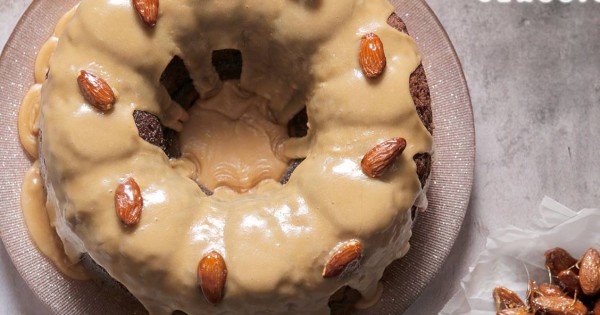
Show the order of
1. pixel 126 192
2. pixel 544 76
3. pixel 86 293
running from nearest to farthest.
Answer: pixel 126 192 → pixel 86 293 → pixel 544 76

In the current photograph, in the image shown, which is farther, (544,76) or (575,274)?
(544,76)

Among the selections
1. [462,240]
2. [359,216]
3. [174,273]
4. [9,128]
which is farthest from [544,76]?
[9,128]

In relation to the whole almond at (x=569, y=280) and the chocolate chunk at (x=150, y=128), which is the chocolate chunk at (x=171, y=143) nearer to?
the chocolate chunk at (x=150, y=128)

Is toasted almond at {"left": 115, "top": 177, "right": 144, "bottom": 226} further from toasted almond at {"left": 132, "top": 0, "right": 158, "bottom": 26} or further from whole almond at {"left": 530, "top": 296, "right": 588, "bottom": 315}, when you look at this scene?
whole almond at {"left": 530, "top": 296, "right": 588, "bottom": 315}

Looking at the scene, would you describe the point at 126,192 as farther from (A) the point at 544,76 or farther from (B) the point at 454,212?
(A) the point at 544,76

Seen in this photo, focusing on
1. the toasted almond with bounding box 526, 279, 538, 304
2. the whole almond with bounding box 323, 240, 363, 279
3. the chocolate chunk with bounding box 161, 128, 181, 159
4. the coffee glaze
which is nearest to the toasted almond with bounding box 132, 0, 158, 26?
the coffee glaze

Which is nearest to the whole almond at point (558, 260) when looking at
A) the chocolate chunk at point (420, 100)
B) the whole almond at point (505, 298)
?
the whole almond at point (505, 298)
